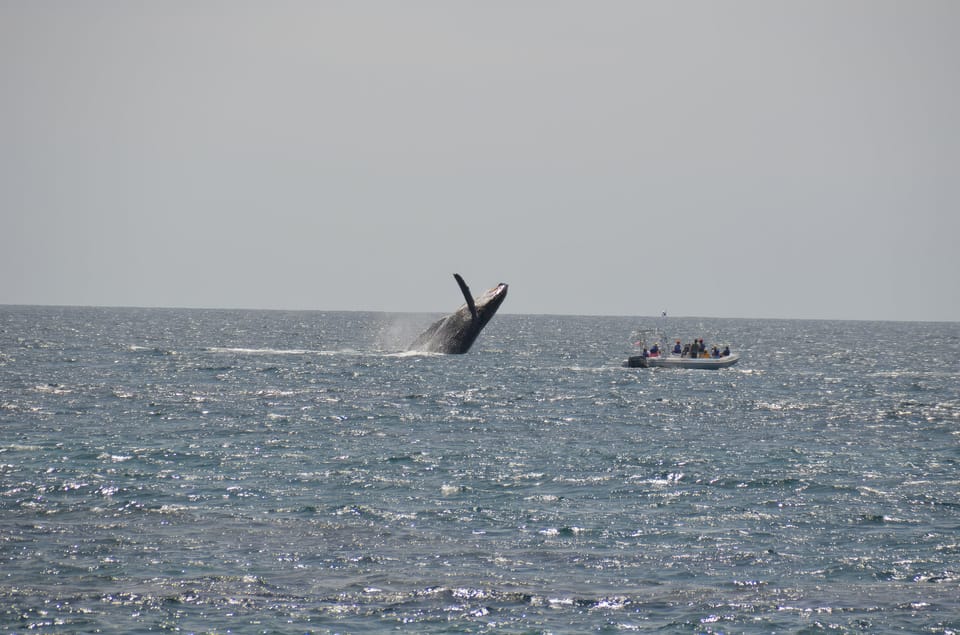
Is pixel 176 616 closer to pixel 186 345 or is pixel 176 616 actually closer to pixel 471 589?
pixel 471 589

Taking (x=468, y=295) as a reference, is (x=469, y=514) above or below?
below

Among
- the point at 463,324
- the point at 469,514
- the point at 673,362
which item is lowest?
the point at 469,514

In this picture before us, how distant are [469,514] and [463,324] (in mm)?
51734

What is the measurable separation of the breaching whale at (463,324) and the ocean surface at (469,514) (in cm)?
1466

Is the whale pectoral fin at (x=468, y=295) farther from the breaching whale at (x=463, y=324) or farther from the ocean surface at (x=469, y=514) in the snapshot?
the ocean surface at (x=469, y=514)

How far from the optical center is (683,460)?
117 feet

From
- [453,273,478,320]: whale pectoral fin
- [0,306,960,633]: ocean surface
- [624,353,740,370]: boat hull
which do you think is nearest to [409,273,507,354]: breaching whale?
[453,273,478,320]: whale pectoral fin

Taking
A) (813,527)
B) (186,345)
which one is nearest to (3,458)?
(813,527)

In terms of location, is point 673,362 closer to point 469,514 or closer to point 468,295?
point 468,295

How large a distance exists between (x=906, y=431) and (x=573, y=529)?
24662 mm

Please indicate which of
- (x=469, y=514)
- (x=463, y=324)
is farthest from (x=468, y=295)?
(x=469, y=514)

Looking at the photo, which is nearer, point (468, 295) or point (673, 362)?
point (468, 295)

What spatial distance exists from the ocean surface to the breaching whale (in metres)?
14.7

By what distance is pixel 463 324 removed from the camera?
257ft
